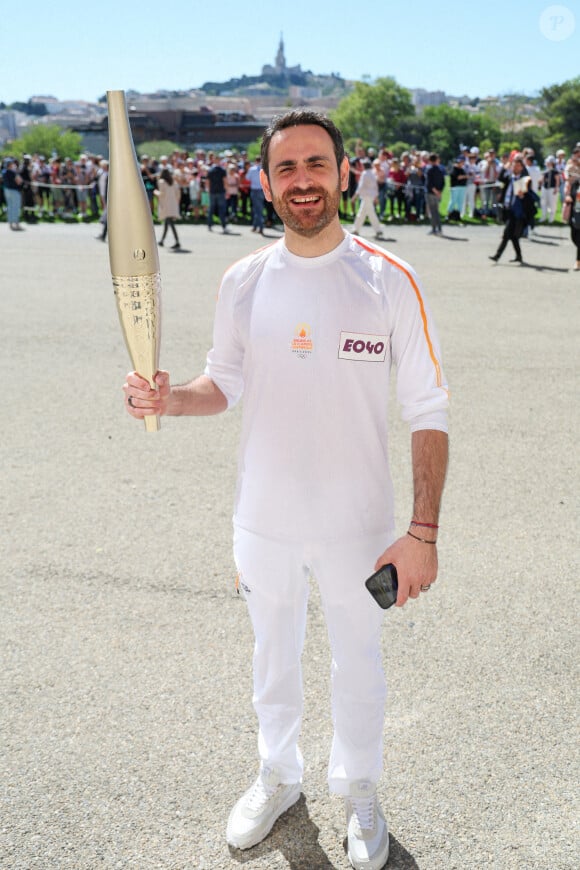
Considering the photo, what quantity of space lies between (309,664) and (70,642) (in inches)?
48.5

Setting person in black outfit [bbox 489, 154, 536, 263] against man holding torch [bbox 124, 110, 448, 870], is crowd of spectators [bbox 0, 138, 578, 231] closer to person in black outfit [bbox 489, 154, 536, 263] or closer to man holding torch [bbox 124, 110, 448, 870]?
person in black outfit [bbox 489, 154, 536, 263]

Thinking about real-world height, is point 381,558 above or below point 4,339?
above

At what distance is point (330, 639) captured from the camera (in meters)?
2.93

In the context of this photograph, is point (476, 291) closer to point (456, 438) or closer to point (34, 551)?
point (456, 438)

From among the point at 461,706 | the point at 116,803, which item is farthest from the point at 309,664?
the point at 116,803

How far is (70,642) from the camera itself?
14.0ft

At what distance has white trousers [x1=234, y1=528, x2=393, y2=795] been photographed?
2834 millimetres

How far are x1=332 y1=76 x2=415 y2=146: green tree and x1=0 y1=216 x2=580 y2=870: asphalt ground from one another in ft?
481

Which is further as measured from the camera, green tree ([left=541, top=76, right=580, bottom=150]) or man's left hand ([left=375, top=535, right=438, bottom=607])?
green tree ([left=541, top=76, right=580, bottom=150])

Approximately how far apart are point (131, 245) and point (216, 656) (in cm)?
244

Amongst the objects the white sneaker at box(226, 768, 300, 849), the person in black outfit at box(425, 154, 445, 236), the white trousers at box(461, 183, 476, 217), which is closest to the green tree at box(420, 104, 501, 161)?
the white trousers at box(461, 183, 476, 217)

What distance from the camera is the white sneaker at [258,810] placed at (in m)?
3.02

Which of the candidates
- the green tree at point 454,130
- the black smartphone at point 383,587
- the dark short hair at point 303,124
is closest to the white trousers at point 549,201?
the dark short hair at point 303,124

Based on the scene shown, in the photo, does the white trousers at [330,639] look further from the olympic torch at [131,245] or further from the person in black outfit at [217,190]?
the person in black outfit at [217,190]
